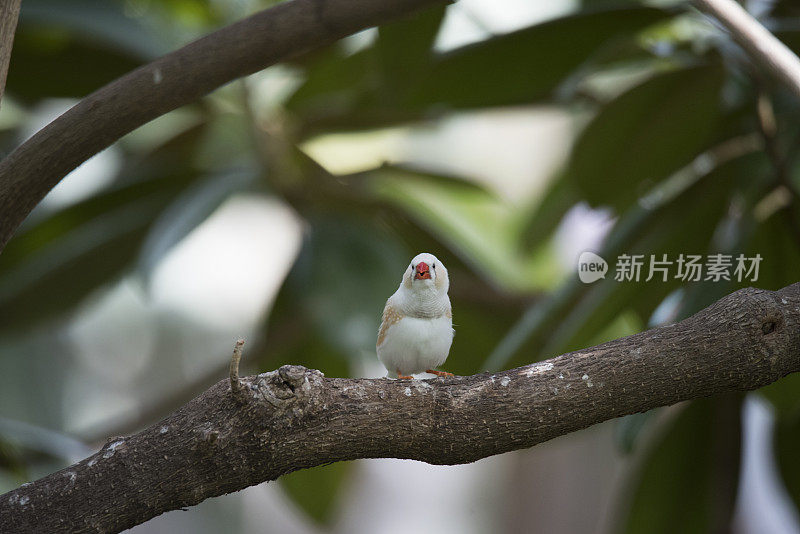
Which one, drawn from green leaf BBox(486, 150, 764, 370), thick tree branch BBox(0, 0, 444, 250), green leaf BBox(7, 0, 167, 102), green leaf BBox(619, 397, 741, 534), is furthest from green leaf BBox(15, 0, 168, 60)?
green leaf BBox(619, 397, 741, 534)

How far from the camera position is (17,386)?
3471mm

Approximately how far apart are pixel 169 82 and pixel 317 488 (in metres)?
1.67

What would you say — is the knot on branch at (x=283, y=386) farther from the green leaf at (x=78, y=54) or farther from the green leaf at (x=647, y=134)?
the green leaf at (x=78, y=54)

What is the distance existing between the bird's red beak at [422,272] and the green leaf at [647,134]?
1.17 m

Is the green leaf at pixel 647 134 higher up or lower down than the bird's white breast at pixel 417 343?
higher up

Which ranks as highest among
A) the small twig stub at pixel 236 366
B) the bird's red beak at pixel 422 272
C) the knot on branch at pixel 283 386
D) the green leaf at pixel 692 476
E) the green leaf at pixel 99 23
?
the green leaf at pixel 99 23

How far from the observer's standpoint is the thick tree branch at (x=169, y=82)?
1.00m

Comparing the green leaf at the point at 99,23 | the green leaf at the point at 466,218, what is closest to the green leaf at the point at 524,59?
the green leaf at the point at 466,218

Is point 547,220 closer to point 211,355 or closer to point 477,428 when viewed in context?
point 477,428

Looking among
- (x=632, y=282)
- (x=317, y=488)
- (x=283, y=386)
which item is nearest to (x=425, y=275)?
(x=283, y=386)

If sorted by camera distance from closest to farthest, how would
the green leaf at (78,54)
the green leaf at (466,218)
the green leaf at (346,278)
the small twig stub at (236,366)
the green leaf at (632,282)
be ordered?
the small twig stub at (236,366) → the green leaf at (632,282) → the green leaf at (346,278) → the green leaf at (78,54) → the green leaf at (466,218)

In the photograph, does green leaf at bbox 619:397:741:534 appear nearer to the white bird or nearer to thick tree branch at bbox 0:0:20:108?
the white bird

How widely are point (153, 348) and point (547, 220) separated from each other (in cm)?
364

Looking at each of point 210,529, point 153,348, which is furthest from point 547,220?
point 210,529
